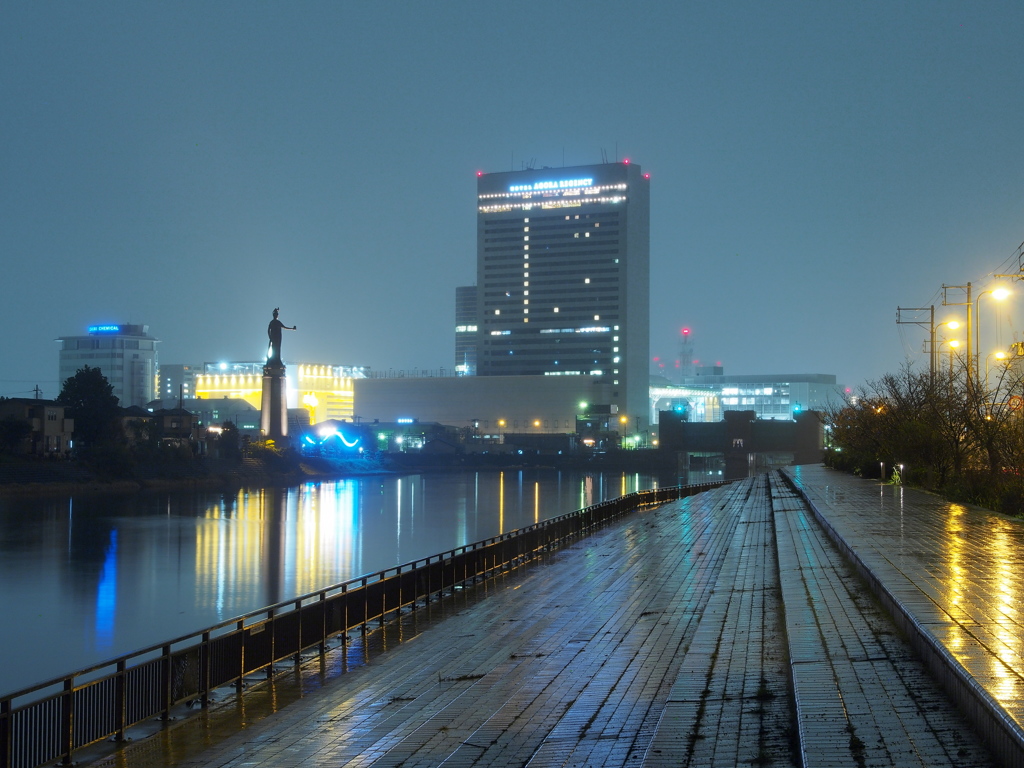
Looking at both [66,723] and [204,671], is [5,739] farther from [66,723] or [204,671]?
[204,671]

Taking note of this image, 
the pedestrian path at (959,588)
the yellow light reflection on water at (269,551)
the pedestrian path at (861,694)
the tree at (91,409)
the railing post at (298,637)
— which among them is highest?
the tree at (91,409)

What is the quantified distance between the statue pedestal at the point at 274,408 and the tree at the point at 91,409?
16047 millimetres

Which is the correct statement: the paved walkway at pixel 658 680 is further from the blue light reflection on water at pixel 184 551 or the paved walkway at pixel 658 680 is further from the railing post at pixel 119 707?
the blue light reflection on water at pixel 184 551

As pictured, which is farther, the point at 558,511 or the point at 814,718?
the point at 558,511

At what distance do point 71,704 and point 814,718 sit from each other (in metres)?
7.71

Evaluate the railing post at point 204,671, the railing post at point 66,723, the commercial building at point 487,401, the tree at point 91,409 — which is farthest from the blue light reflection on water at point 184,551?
the commercial building at point 487,401

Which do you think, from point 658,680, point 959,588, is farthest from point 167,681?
point 959,588

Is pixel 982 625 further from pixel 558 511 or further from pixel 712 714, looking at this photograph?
pixel 558 511

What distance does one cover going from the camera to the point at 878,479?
48.3 meters

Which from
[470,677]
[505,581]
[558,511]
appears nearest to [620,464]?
[558,511]

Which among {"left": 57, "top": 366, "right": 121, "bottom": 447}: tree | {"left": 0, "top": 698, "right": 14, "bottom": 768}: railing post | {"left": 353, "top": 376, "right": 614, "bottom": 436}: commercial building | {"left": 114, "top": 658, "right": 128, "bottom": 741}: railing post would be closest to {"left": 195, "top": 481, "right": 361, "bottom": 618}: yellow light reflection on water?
{"left": 114, "top": 658, "right": 128, "bottom": 741}: railing post

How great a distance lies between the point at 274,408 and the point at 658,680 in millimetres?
101175

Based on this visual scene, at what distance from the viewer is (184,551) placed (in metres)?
47.8

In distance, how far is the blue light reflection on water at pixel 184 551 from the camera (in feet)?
96.0
